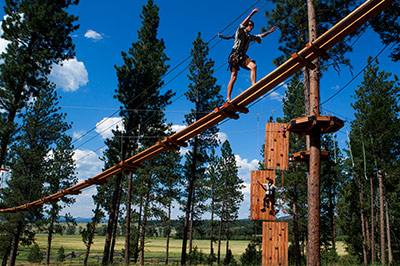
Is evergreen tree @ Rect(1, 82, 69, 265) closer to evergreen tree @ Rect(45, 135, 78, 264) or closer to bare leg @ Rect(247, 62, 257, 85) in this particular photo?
evergreen tree @ Rect(45, 135, 78, 264)

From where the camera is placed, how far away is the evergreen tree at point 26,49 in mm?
15867

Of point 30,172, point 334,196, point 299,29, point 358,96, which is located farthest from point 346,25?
point 334,196

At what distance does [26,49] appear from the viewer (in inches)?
653

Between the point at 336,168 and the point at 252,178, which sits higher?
the point at 336,168

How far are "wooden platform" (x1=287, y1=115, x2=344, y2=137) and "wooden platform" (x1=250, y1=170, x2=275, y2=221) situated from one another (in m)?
1.52

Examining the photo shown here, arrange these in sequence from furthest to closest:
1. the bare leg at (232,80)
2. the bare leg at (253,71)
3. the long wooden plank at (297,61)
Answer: the bare leg at (232,80) < the bare leg at (253,71) < the long wooden plank at (297,61)

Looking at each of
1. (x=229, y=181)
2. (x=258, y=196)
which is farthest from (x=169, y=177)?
(x=258, y=196)

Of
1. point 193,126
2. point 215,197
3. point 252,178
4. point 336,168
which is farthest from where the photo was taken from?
point 215,197

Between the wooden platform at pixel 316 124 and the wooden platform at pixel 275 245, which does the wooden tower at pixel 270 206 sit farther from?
the wooden platform at pixel 316 124

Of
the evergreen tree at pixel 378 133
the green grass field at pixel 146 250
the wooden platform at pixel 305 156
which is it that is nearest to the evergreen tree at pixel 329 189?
the evergreen tree at pixel 378 133

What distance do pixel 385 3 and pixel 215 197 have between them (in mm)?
37427

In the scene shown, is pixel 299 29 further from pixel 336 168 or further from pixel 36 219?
pixel 36 219

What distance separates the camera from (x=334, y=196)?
34281 mm

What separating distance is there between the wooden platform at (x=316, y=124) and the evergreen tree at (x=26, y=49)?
14838 millimetres
